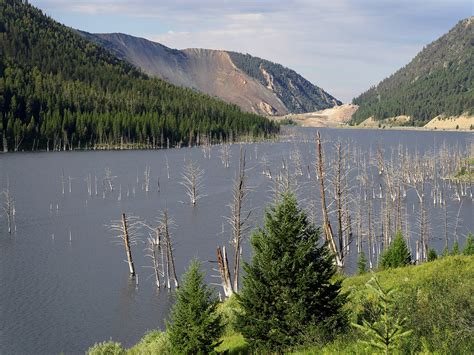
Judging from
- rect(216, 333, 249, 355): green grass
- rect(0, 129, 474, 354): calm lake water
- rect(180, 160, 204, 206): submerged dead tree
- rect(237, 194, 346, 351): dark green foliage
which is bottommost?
rect(0, 129, 474, 354): calm lake water

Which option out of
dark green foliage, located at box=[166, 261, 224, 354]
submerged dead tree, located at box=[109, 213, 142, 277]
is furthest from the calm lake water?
dark green foliage, located at box=[166, 261, 224, 354]

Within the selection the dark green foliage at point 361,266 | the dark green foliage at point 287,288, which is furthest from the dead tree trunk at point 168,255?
the dark green foliage at point 287,288

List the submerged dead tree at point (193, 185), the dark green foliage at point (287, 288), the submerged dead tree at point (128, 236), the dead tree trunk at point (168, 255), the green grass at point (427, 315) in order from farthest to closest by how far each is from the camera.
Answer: the submerged dead tree at point (193, 185), the submerged dead tree at point (128, 236), the dead tree trunk at point (168, 255), the dark green foliage at point (287, 288), the green grass at point (427, 315)

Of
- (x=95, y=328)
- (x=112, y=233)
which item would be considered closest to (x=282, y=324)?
(x=95, y=328)

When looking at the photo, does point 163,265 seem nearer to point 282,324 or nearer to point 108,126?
point 282,324

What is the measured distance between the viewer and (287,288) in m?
18.6

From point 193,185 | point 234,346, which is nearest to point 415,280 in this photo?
point 234,346

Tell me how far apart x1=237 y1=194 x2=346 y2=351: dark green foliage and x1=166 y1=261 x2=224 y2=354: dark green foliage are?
2.23 m

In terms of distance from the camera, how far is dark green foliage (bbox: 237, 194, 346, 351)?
18.5 meters

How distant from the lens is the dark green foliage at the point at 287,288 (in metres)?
18.5

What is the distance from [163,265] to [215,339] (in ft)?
126

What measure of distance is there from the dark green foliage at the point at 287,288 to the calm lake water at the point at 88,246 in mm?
24804

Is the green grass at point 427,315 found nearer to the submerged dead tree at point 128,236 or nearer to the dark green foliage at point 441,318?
the dark green foliage at point 441,318

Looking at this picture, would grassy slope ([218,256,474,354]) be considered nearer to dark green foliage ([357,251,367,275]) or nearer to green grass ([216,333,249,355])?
green grass ([216,333,249,355])
